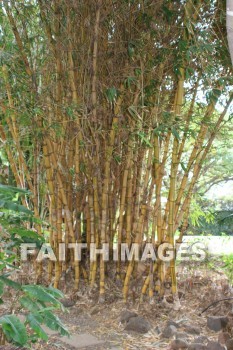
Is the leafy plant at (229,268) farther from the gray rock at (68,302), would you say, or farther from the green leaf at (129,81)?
the green leaf at (129,81)

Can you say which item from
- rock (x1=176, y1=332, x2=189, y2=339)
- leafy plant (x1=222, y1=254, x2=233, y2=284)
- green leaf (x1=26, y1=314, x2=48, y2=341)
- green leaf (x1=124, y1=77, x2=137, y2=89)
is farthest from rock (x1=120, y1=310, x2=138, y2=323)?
green leaf (x1=26, y1=314, x2=48, y2=341)

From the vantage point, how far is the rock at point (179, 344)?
97.3 inches

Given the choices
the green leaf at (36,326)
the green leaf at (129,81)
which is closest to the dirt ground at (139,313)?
the green leaf at (36,326)

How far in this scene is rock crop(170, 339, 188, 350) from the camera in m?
2.47

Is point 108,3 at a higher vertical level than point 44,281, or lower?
higher

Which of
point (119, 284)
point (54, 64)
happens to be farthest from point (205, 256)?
point (54, 64)

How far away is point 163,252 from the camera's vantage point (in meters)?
3.26

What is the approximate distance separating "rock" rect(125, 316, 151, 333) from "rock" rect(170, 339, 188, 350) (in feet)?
1.09

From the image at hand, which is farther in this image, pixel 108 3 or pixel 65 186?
pixel 65 186

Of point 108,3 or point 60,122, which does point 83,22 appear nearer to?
point 108,3

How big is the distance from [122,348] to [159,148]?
1.28 m

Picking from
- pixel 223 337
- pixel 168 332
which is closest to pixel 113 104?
pixel 168 332

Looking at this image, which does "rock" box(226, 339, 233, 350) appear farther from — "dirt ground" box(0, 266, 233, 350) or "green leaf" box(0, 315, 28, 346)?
"green leaf" box(0, 315, 28, 346)

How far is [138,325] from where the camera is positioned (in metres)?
2.85
